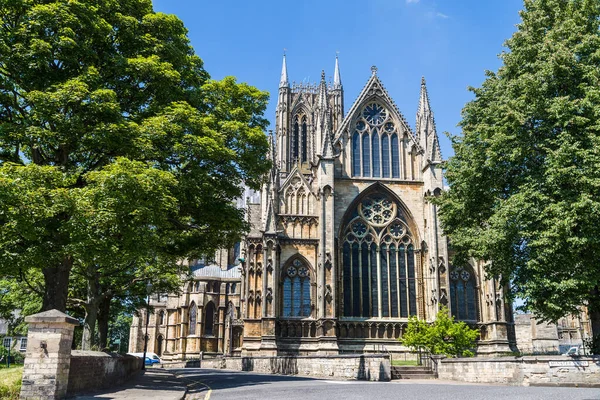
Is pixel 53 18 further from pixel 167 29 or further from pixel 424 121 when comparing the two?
pixel 424 121

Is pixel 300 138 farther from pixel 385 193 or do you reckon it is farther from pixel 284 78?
pixel 385 193

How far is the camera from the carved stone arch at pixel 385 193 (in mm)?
36500

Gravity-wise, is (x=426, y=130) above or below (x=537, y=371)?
above

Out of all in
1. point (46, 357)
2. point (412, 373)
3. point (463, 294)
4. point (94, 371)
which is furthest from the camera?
point (463, 294)

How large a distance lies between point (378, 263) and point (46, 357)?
2660cm

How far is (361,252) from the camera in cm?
3616

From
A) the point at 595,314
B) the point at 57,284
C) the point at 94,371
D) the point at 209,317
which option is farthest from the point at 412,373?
the point at 209,317

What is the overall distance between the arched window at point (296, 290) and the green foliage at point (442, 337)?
722 cm

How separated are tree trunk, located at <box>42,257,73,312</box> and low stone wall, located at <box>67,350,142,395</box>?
2075mm

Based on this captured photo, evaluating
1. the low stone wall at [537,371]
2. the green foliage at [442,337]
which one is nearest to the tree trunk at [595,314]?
the low stone wall at [537,371]

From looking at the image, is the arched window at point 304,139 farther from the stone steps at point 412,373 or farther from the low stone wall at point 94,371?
the low stone wall at point 94,371

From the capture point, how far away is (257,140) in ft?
65.5

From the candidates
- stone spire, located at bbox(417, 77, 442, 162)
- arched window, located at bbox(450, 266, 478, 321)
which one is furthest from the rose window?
arched window, located at bbox(450, 266, 478, 321)

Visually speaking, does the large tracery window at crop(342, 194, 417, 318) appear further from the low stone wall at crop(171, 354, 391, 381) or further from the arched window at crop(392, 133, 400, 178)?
the low stone wall at crop(171, 354, 391, 381)
